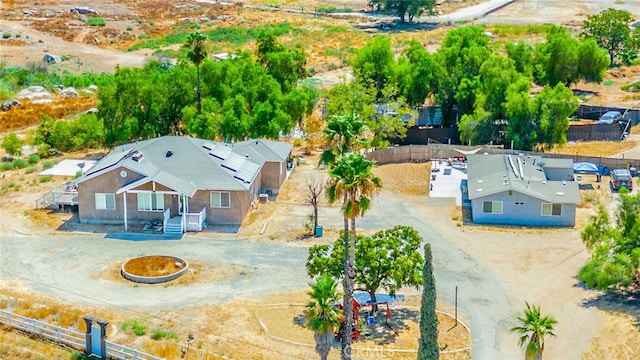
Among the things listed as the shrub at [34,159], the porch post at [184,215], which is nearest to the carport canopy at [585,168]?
the porch post at [184,215]

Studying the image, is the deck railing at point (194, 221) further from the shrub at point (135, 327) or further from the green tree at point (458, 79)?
the green tree at point (458, 79)

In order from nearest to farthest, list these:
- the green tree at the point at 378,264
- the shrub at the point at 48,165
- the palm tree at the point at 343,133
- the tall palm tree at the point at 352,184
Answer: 1. the tall palm tree at the point at 352,184
2. the palm tree at the point at 343,133
3. the green tree at the point at 378,264
4. the shrub at the point at 48,165

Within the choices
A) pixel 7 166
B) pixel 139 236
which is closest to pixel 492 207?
pixel 139 236

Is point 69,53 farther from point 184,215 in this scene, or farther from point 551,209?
point 551,209

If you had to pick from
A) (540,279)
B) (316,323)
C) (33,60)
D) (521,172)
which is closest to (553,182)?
(521,172)

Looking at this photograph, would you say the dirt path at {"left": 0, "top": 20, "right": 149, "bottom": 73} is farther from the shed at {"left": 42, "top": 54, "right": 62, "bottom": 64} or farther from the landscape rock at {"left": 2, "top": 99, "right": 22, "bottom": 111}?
the landscape rock at {"left": 2, "top": 99, "right": 22, "bottom": 111}
